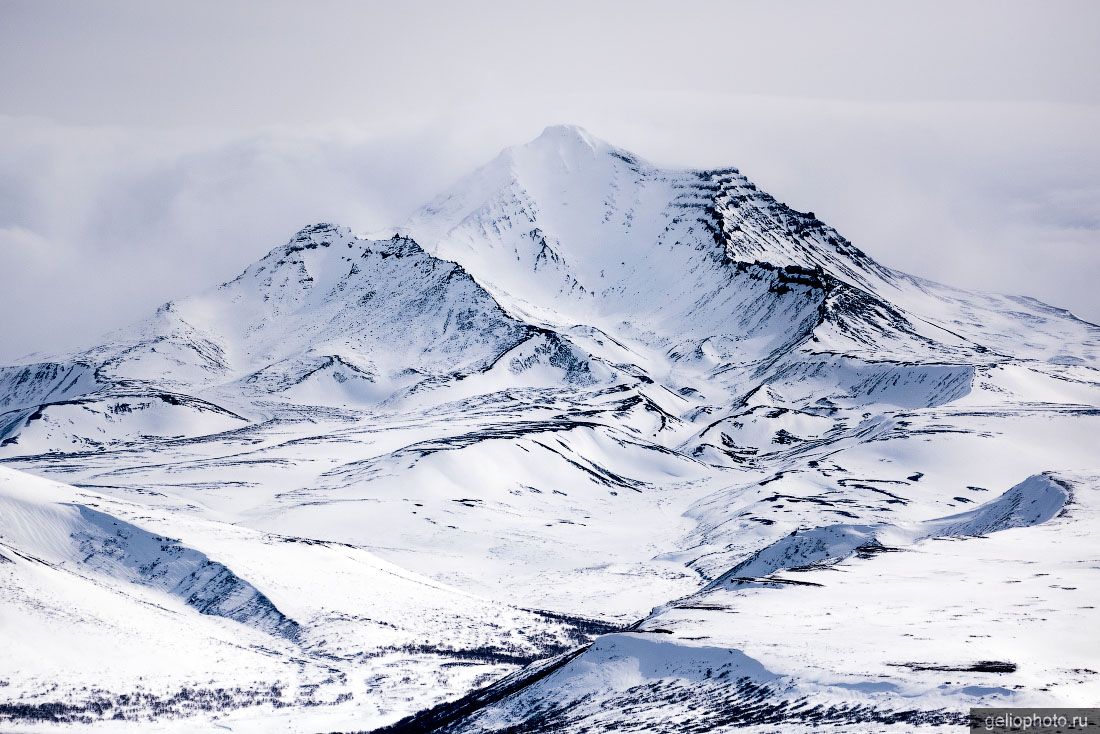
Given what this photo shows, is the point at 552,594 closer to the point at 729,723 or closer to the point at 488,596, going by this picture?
the point at 488,596

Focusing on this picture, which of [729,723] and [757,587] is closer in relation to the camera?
[729,723]

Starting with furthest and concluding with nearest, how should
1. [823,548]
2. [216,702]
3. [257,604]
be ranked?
[823,548] → [257,604] → [216,702]

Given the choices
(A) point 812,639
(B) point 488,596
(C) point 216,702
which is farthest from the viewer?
(B) point 488,596

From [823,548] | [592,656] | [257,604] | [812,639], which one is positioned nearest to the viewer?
[812,639]

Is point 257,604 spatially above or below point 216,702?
above

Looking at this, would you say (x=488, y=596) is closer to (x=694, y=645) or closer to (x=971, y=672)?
(x=694, y=645)

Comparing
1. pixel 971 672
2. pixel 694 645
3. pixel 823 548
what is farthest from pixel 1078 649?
pixel 823 548

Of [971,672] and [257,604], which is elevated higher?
[257,604]

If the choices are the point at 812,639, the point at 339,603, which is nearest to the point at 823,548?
the point at 339,603

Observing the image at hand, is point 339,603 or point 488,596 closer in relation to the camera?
point 339,603
